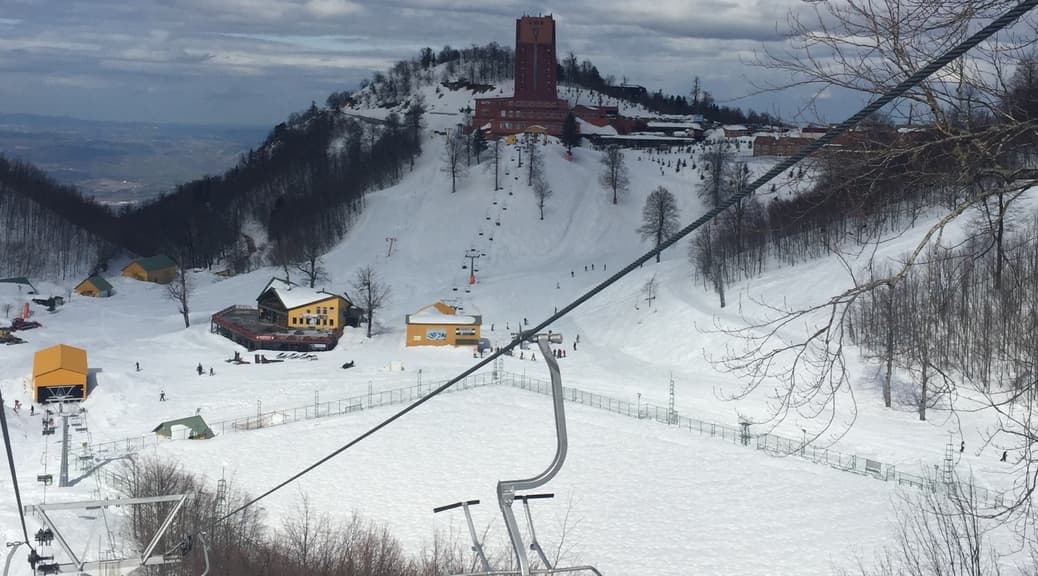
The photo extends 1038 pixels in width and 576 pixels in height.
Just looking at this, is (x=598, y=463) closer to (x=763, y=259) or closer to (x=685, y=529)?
(x=685, y=529)

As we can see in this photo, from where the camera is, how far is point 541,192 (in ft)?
161

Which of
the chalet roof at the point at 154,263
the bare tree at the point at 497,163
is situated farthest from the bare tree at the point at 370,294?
the chalet roof at the point at 154,263

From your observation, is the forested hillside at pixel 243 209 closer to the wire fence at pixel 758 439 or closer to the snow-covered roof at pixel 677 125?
the snow-covered roof at pixel 677 125

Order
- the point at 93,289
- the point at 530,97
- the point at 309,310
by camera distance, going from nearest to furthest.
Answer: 1. the point at 309,310
2. the point at 93,289
3. the point at 530,97

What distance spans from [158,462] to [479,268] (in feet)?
84.3

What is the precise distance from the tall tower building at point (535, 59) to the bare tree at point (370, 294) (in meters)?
29.9

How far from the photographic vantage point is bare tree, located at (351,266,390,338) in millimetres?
32500

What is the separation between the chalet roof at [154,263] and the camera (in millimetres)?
47750

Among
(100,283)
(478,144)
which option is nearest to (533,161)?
(478,144)

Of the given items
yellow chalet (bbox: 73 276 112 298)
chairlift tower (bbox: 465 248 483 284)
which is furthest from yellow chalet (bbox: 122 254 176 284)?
chairlift tower (bbox: 465 248 483 284)

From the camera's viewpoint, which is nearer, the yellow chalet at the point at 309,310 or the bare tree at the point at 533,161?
the yellow chalet at the point at 309,310

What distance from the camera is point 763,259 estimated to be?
3475cm

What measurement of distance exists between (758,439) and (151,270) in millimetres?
36117

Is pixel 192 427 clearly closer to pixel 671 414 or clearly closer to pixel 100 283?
pixel 671 414
